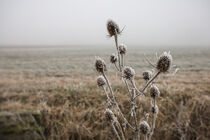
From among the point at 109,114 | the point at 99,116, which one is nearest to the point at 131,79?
the point at 109,114

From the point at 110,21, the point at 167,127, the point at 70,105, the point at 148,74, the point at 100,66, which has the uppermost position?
the point at 110,21

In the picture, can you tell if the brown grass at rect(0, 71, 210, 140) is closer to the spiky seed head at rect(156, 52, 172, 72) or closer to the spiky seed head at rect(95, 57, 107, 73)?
the spiky seed head at rect(95, 57, 107, 73)

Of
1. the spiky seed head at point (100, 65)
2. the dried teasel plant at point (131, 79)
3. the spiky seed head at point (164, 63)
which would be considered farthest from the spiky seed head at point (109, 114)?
the spiky seed head at point (164, 63)

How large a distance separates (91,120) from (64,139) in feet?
2.17

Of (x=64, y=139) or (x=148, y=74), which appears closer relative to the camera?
(x=148, y=74)

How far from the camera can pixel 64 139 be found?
9.36ft

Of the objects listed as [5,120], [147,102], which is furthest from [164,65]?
[147,102]

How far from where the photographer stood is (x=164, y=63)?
1.31 m

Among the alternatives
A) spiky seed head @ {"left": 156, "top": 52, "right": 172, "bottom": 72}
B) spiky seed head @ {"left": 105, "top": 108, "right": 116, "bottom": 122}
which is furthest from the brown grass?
spiky seed head @ {"left": 156, "top": 52, "right": 172, "bottom": 72}

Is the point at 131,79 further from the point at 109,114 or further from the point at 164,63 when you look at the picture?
the point at 109,114

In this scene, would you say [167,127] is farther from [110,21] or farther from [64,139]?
[110,21]

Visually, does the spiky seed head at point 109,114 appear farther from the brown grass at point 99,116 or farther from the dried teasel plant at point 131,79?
the brown grass at point 99,116

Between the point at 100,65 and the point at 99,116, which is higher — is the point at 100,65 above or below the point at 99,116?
above

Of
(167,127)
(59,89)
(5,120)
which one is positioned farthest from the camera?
(59,89)
